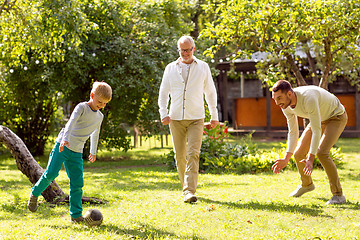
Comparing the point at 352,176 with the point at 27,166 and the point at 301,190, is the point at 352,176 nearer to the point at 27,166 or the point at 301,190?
the point at 301,190

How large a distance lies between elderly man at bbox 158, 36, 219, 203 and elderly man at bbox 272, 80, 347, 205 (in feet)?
3.93

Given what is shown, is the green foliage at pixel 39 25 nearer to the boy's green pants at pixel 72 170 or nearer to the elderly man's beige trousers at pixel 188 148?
the elderly man's beige trousers at pixel 188 148

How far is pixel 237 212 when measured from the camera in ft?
18.6

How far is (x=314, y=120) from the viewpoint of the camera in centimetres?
562

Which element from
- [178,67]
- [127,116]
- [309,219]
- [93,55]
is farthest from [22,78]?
[309,219]

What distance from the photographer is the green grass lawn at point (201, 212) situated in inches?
185

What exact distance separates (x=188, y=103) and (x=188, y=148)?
0.64 m

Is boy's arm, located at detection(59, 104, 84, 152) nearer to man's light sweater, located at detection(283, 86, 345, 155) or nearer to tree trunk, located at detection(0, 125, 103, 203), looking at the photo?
tree trunk, located at detection(0, 125, 103, 203)

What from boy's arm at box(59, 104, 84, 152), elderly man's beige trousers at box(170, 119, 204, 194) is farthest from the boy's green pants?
elderly man's beige trousers at box(170, 119, 204, 194)

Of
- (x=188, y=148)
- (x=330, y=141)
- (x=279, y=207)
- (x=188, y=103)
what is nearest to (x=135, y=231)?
(x=188, y=148)

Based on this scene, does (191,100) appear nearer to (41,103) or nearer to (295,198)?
(295,198)

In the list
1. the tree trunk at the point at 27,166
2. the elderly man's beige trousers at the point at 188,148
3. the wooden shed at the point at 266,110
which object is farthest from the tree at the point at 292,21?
the wooden shed at the point at 266,110

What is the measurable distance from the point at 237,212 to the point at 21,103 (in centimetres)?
1078

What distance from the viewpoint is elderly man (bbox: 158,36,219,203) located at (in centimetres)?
646
